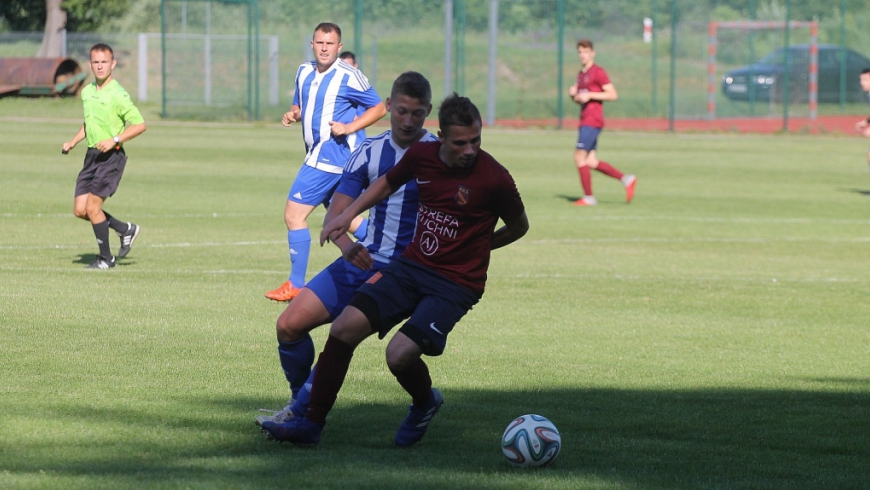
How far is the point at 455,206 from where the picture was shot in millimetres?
5410

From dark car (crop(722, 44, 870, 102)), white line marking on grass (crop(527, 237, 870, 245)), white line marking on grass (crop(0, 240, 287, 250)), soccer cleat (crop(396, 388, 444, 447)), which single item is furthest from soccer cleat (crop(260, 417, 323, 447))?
dark car (crop(722, 44, 870, 102))

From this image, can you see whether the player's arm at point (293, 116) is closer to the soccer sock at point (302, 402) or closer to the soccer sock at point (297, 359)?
the soccer sock at point (297, 359)

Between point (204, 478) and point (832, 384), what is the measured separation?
436 centimetres

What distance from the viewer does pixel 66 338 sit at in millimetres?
7688

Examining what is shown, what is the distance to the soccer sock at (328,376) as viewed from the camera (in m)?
5.36

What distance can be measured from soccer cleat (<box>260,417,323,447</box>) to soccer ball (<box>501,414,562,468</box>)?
850mm

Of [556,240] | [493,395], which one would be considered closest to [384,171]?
[493,395]

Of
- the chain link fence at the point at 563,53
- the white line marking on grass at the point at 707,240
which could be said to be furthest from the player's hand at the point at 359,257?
the chain link fence at the point at 563,53

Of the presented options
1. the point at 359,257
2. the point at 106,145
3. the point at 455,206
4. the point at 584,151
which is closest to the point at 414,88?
the point at 455,206

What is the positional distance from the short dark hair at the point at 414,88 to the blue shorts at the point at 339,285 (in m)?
0.82

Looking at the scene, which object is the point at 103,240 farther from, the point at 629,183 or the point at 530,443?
the point at 629,183

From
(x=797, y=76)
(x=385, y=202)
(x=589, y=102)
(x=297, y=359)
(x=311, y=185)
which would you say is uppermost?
(x=797, y=76)

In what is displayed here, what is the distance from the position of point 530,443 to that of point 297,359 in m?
1.30

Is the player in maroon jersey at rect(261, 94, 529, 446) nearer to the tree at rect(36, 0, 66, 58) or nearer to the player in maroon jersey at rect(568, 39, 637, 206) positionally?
the player in maroon jersey at rect(568, 39, 637, 206)
